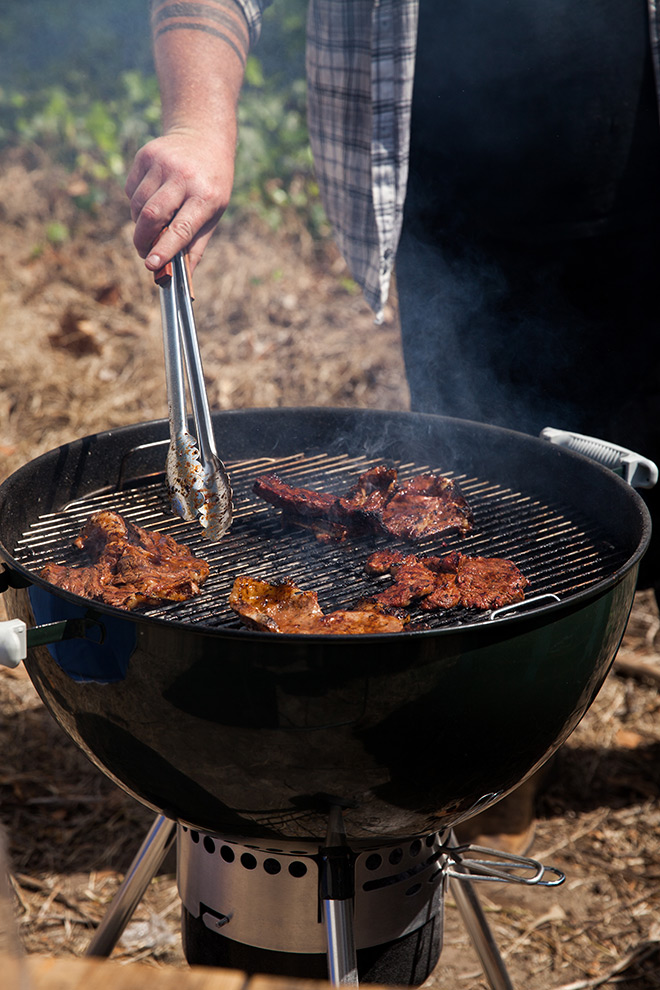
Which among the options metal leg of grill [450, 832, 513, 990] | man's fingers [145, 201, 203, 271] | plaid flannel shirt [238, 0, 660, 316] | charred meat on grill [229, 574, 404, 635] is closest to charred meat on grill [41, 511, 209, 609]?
charred meat on grill [229, 574, 404, 635]

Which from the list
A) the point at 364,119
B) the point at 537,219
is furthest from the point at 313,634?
the point at 364,119

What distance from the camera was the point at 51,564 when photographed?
6.77 feet

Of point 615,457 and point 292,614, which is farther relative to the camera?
point 615,457

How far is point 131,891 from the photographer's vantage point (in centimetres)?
227

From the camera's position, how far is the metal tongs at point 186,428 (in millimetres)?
2025

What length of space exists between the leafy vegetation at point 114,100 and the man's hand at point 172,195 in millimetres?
5619

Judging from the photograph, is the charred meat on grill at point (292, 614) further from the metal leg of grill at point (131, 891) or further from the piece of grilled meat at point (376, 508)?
the metal leg of grill at point (131, 891)

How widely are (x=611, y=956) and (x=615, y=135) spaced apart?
2547mm

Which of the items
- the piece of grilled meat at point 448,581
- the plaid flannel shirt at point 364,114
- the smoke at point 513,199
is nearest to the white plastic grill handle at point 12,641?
the piece of grilled meat at point 448,581

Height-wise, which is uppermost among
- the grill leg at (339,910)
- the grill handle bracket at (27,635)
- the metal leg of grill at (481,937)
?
the grill handle bracket at (27,635)

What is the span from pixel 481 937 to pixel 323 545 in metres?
1.08

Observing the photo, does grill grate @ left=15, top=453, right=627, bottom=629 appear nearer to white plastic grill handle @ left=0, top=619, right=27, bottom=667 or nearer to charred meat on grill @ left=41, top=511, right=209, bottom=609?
charred meat on grill @ left=41, top=511, right=209, bottom=609

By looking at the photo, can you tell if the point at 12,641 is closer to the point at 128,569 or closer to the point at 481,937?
the point at 128,569

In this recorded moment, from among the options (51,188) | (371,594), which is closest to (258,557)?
(371,594)
